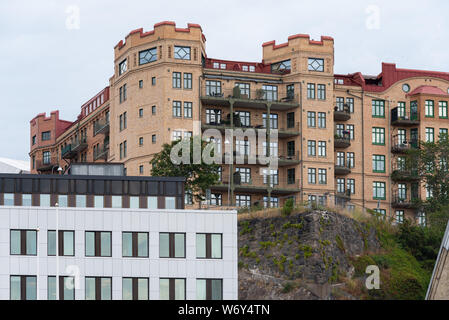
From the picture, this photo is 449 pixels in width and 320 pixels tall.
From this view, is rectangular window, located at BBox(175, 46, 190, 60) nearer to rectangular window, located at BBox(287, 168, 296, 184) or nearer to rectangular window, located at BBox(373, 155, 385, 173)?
rectangular window, located at BBox(287, 168, 296, 184)

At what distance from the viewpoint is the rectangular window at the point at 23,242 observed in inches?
3063

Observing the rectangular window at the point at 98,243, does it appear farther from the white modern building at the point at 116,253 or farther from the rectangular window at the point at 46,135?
the rectangular window at the point at 46,135

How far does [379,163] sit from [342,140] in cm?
598

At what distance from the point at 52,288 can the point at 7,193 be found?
1545 centimetres

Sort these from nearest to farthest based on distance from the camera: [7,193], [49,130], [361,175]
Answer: [7,193]
[361,175]
[49,130]

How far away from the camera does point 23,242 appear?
256 feet

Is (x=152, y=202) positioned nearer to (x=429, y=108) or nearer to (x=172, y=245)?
(x=172, y=245)

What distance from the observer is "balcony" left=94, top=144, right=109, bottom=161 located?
125m

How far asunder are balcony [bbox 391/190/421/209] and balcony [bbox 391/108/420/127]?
7.27 m

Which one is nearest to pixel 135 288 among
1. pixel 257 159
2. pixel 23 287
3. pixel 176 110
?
pixel 23 287
